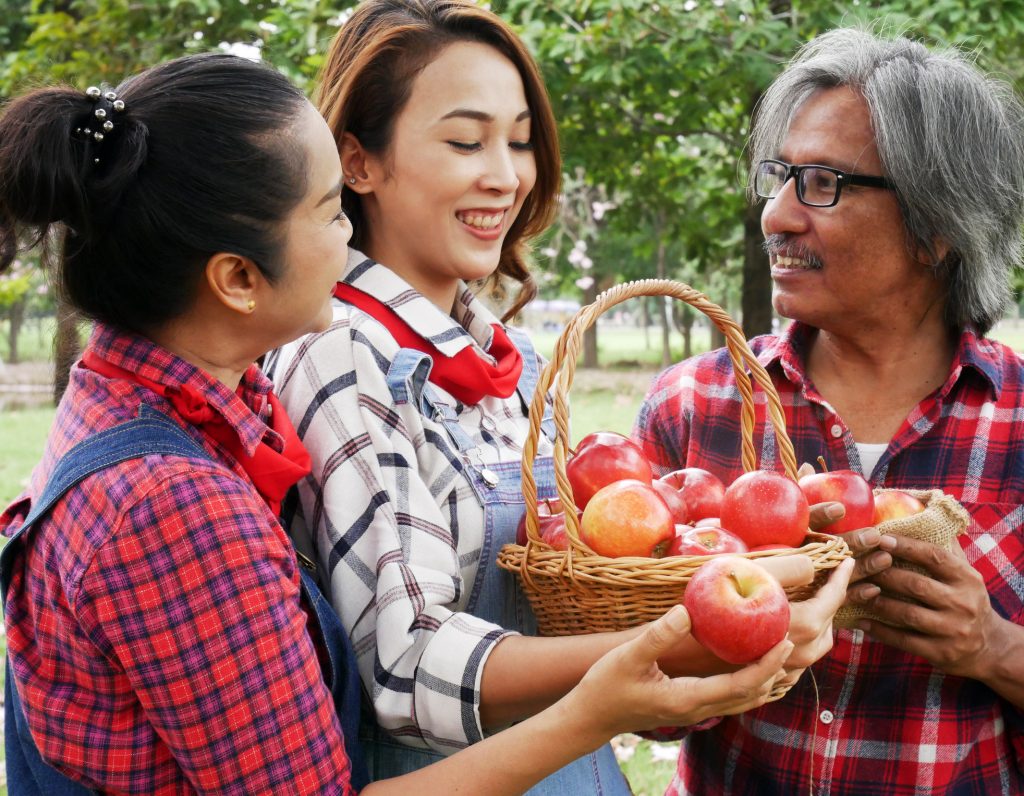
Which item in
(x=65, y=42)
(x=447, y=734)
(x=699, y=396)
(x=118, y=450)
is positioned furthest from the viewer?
(x=65, y=42)

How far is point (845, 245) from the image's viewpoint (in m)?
2.35

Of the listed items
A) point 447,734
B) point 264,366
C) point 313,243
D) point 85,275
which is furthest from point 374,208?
point 447,734

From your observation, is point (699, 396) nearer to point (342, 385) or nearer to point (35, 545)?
point (342, 385)

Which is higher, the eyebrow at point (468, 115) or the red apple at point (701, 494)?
the eyebrow at point (468, 115)

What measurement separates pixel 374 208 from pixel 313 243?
0.54 m

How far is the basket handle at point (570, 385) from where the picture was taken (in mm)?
1788

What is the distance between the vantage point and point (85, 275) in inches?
62.2

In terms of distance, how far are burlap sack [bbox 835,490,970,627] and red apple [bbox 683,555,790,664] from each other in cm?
41

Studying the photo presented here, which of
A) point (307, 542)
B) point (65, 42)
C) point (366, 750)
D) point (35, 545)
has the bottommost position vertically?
point (366, 750)

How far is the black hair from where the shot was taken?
1501mm

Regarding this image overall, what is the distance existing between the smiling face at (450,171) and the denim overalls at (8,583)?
74 centimetres

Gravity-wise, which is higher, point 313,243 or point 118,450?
point 313,243

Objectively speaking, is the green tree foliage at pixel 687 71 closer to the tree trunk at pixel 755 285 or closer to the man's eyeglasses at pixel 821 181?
the tree trunk at pixel 755 285

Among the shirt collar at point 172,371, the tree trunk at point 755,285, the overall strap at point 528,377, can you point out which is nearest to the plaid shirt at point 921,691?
the overall strap at point 528,377
